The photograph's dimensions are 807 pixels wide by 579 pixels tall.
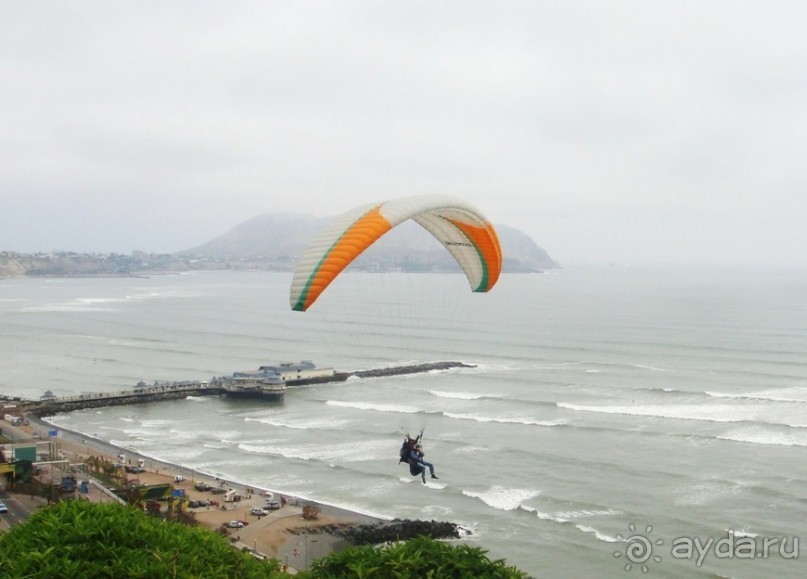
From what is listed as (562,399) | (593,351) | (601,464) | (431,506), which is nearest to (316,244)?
(431,506)

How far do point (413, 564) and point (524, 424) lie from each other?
27590 mm

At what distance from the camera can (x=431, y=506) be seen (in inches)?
1042

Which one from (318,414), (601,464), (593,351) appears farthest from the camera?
(593,351)

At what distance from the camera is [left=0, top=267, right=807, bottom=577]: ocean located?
79.5 feet

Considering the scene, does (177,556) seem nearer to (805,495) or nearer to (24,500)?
(24,500)

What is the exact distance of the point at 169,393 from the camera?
46844 millimetres

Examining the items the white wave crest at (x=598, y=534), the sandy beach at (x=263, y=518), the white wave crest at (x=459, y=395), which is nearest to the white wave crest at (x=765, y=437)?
the white wave crest at (x=598, y=534)

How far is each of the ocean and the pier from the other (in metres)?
1.35

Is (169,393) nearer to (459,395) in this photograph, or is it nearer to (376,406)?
(376,406)

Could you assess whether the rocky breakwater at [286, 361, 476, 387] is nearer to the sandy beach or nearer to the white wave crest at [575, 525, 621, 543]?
the sandy beach

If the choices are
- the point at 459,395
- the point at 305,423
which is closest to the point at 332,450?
the point at 305,423

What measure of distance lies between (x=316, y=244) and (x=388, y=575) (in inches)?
260

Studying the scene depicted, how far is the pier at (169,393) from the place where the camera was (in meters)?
43.7

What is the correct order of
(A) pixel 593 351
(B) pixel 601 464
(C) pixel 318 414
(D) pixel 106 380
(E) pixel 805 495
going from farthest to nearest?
(A) pixel 593 351, (D) pixel 106 380, (C) pixel 318 414, (B) pixel 601 464, (E) pixel 805 495
